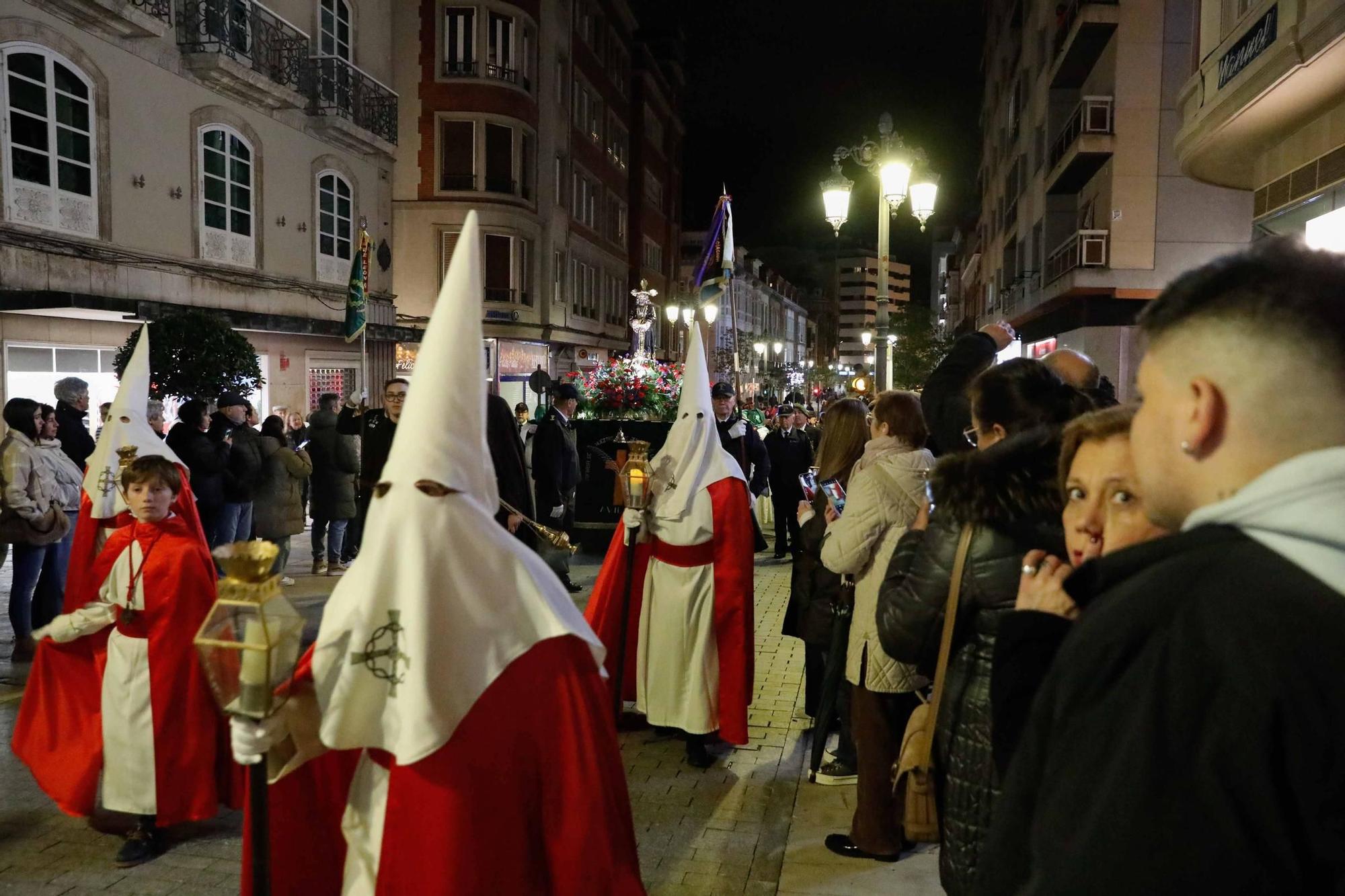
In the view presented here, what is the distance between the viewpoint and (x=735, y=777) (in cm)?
538

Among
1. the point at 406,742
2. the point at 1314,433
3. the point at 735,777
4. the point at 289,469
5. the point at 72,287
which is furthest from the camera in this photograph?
the point at 72,287

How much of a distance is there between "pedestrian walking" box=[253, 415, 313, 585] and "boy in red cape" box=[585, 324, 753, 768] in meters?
5.87

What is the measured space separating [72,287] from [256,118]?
588cm

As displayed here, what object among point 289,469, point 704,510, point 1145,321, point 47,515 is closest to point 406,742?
point 1145,321

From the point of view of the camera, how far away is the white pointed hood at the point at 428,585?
8.14 feet

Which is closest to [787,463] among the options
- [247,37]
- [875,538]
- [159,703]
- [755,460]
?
[755,460]

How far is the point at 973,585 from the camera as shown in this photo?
2.82 meters

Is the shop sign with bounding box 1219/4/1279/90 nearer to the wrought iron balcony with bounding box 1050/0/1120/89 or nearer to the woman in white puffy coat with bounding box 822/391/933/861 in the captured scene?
the woman in white puffy coat with bounding box 822/391/933/861

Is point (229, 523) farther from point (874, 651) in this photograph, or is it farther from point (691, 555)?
point (874, 651)

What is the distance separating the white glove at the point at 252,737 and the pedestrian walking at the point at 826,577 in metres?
3.35

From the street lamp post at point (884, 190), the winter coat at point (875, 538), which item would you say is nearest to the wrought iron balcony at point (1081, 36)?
the street lamp post at point (884, 190)

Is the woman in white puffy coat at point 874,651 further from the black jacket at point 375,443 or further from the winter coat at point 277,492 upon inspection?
the winter coat at point 277,492

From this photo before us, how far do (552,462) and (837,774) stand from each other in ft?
18.2

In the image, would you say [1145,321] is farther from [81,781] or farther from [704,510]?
[81,781]
